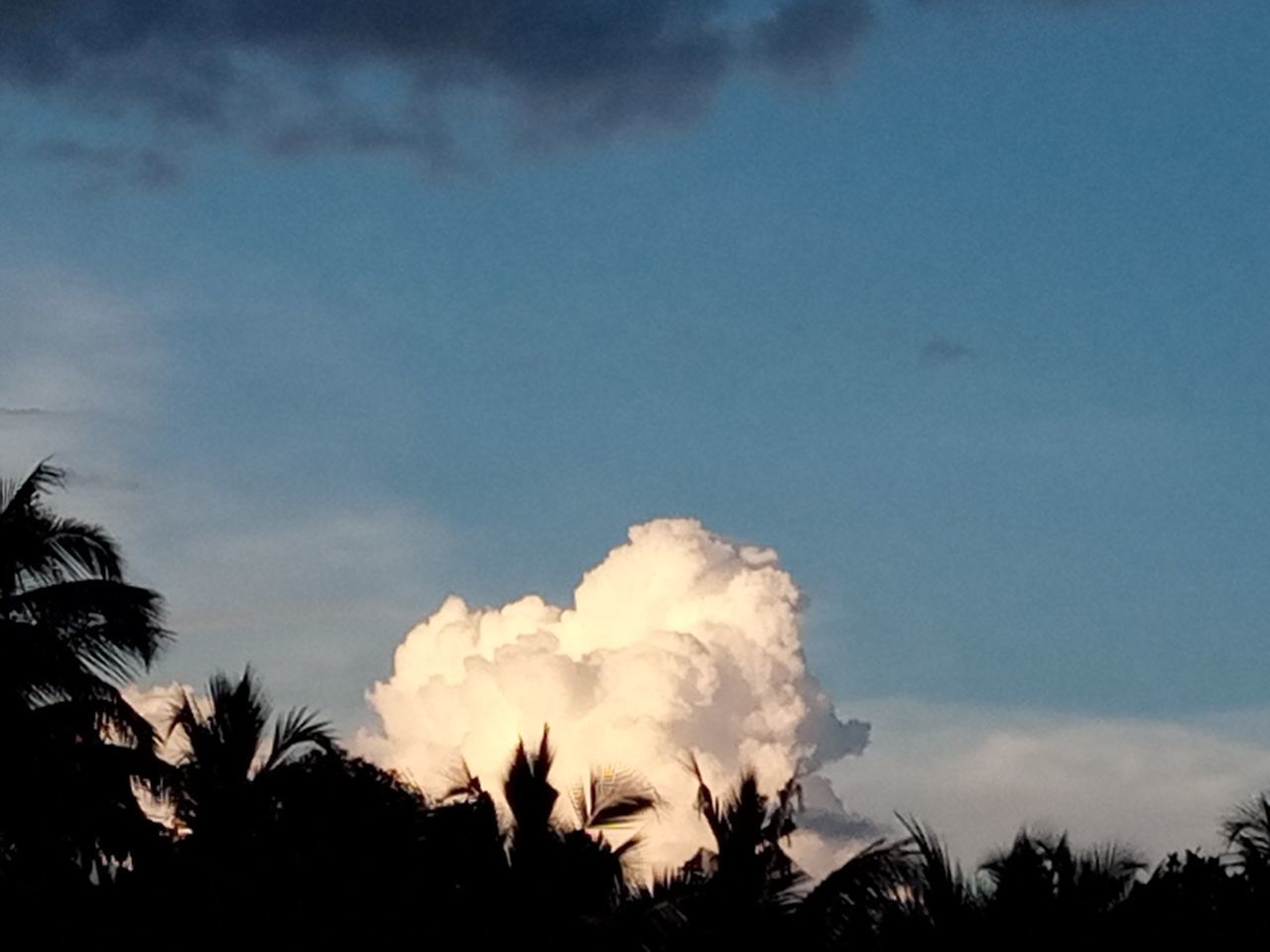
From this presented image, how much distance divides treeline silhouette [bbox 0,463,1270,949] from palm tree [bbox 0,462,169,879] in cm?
4

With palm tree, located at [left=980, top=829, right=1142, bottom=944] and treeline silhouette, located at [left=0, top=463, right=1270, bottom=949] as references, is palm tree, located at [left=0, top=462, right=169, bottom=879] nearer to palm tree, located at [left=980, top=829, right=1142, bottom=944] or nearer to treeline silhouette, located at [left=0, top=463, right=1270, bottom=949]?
treeline silhouette, located at [left=0, top=463, right=1270, bottom=949]

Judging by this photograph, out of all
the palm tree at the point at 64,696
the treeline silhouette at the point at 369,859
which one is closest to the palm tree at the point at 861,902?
the treeline silhouette at the point at 369,859

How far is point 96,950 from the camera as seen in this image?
102ft

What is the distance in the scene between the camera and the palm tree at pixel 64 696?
107 ft

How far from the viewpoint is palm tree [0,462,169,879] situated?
3259 centimetres

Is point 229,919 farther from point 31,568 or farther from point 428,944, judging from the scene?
point 31,568

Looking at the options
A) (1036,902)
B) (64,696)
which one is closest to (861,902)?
(1036,902)

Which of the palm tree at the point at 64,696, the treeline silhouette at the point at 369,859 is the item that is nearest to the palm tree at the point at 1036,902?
the treeline silhouette at the point at 369,859

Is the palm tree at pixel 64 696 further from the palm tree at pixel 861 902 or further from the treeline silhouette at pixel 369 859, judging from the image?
the palm tree at pixel 861 902

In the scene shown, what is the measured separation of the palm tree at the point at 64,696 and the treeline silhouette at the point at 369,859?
4 cm

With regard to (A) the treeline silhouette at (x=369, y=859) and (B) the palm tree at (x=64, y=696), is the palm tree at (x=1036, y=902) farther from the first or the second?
(B) the palm tree at (x=64, y=696)

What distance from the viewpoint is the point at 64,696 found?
Result: 33594 mm

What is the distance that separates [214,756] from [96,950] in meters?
6.51

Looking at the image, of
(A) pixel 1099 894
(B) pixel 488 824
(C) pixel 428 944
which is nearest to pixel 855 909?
(A) pixel 1099 894
